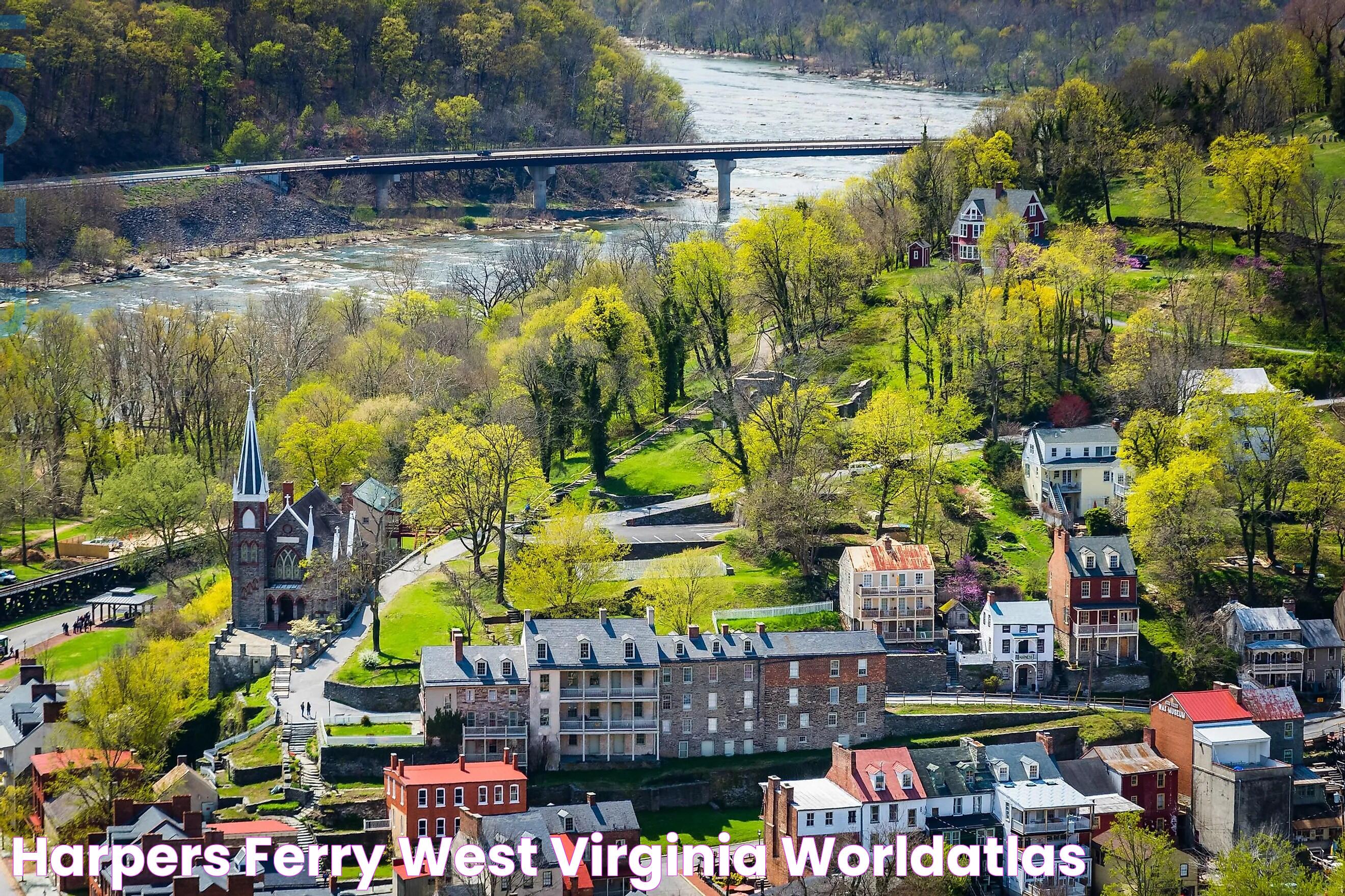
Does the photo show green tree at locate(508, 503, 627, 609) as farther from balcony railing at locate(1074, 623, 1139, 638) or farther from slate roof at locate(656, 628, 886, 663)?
balcony railing at locate(1074, 623, 1139, 638)

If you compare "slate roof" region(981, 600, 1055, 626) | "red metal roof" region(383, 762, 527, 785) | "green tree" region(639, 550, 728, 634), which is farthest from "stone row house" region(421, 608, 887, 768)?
"slate roof" region(981, 600, 1055, 626)

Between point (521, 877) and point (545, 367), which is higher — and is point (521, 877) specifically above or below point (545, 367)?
below

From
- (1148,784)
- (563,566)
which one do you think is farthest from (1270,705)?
(563,566)

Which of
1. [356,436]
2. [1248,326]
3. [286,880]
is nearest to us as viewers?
[286,880]

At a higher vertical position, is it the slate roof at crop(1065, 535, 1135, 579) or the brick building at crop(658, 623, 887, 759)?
the slate roof at crop(1065, 535, 1135, 579)

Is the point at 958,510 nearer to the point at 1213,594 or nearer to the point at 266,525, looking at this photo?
the point at 1213,594

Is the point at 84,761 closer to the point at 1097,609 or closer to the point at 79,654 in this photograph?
the point at 79,654

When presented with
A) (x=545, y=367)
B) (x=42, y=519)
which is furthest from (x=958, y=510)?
(x=42, y=519)
